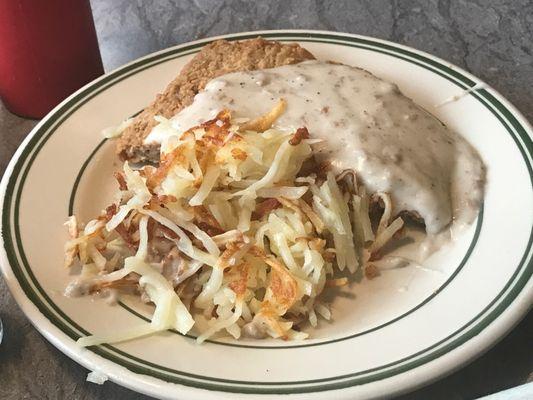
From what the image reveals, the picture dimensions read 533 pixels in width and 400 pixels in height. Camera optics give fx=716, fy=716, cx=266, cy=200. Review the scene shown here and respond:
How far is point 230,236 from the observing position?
1.35 meters

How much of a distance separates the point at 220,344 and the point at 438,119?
81 cm

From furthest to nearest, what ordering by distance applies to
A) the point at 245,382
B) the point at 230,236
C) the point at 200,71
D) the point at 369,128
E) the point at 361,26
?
the point at 361,26
the point at 200,71
the point at 369,128
the point at 230,236
the point at 245,382

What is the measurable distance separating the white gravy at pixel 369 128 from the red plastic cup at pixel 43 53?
0.43 m

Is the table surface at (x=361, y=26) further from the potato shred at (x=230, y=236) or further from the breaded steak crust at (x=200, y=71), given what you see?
the potato shred at (x=230, y=236)

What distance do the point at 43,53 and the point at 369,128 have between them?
886mm

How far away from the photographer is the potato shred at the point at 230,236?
1.30m

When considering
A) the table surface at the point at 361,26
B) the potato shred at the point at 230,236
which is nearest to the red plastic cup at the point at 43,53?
the table surface at the point at 361,26

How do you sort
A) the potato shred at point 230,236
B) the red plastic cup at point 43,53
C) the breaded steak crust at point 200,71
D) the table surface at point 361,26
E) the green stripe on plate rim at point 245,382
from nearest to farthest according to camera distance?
1. the green stripe on plate rim at point 245,382
2. the potato shred at point 230,236
3. the breaded steak crust at point 200,71
4. the red plastic cup at point 43,53
5. the table surface at point 361,26

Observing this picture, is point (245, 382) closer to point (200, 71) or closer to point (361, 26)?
point (200, 71)

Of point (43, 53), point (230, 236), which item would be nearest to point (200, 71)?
point (43, 53)

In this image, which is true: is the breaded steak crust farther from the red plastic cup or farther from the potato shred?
the red plastic cup

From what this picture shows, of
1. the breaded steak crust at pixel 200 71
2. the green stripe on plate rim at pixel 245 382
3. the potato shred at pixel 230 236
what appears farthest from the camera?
the breaded steak crust at pixel 200 71

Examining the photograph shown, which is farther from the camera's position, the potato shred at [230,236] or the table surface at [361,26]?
the table surface at [361,26]

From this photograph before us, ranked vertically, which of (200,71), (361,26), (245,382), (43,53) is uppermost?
(361,26)
